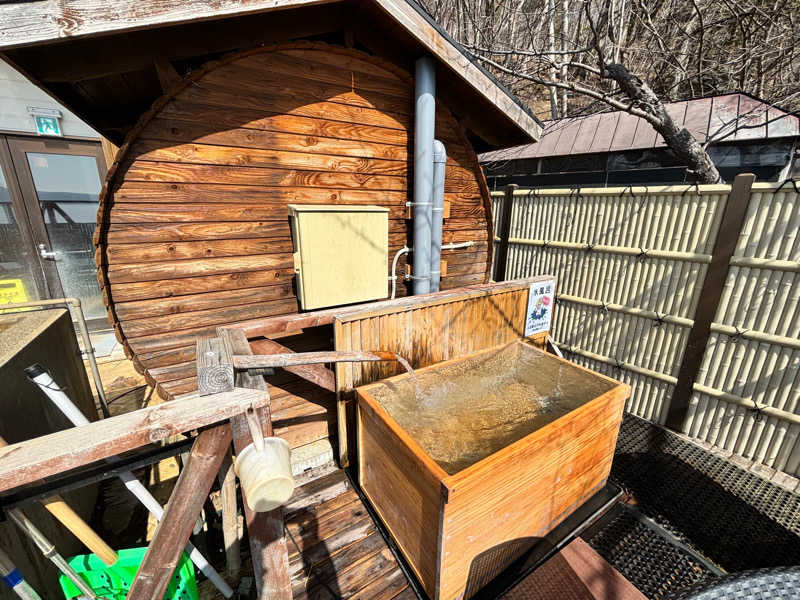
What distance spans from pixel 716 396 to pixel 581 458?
2822 mm

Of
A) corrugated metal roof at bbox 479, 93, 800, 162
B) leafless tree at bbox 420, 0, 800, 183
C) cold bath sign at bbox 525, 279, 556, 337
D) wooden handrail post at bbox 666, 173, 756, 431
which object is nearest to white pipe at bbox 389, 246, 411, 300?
cold bath sign at bbox 525, 279, 556, 337

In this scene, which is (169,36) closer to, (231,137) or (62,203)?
(231,137)

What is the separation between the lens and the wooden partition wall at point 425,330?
3.06 m

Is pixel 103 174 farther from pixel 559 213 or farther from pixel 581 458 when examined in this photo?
pixel 581 458

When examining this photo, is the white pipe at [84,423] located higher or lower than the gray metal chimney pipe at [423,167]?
lower

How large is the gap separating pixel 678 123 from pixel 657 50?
11.7 ft

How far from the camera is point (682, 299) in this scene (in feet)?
14.3

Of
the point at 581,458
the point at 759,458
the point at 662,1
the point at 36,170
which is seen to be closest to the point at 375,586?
the point at 581,458

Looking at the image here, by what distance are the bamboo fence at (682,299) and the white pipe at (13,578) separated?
247 inches

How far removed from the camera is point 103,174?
6.79 m

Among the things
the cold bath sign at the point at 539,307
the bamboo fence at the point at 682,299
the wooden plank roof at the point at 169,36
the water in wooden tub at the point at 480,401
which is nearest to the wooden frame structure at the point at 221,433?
the water in wooden tub at the point at 480,401

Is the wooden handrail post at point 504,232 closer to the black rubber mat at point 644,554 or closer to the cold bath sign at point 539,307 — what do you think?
the cold bath sign at point 539,307

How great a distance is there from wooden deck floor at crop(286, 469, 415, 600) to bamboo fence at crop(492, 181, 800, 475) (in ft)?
14.4

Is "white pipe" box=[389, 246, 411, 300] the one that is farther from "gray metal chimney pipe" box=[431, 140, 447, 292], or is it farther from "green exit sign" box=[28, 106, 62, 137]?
"green exit sign" box=[28, 106, 62, 137]
